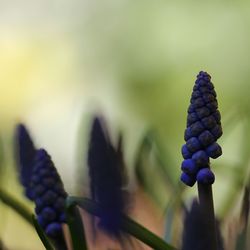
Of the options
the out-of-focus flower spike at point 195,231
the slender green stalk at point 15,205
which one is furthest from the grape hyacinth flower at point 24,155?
the out-of-focus flower spike at point 195,231

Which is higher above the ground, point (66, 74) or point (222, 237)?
point (66, 74)

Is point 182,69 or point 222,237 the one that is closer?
point 222,237

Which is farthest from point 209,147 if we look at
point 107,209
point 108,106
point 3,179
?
point 108,106

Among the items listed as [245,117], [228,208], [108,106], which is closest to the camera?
[228,208]

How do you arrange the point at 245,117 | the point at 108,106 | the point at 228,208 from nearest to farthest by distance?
the point at 228,208 < the point at 245,117 < the point at 108,106

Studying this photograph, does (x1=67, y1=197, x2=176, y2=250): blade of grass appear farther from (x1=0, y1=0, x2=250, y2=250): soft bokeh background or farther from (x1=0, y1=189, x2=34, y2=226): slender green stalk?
(x1=0, y1=0, x2=250, y2=250): soft bokeh background

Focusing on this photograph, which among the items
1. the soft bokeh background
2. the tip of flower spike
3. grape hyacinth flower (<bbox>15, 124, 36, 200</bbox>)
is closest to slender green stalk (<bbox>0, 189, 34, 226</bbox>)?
grape hyacinth flower (<bbox>15, 124, 36, 200</bbox>)

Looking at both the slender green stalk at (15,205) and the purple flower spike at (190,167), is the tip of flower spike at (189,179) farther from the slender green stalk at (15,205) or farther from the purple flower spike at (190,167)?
the slender green stalk at (15,205)

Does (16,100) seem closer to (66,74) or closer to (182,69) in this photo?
(66,74)

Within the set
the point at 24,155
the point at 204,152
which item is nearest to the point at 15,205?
the point at 24,155
